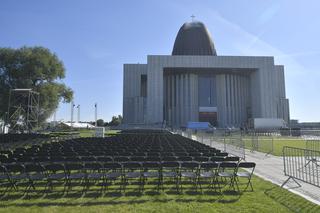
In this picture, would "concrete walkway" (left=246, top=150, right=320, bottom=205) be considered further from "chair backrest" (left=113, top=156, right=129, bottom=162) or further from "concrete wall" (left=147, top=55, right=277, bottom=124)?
"concrete wall" (left=147, top=55, right=277, bottom=124)

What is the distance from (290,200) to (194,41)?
233ft

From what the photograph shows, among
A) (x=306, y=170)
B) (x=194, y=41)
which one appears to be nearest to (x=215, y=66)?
(x=194, y=41)

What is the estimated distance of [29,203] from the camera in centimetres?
546

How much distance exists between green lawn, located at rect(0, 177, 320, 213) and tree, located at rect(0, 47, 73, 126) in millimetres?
30726

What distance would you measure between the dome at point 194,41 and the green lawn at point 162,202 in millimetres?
68960

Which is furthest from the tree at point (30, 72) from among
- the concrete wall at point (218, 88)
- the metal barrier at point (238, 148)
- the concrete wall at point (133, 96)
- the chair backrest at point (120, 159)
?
the concrete wall at point (133, 96)

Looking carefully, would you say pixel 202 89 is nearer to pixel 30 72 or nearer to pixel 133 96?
pixel 133 96

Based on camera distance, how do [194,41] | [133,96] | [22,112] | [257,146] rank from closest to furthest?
1. [257,146]
2. [22,112]
3. [133,96]
4. [194,41]

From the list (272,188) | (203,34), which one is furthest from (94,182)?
(203,34)

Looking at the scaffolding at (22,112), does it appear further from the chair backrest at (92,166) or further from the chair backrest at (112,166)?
the chair backrest at (112,166)

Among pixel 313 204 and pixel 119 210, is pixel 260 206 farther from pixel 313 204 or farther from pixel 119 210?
pixel 119 210

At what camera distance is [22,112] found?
35000mm

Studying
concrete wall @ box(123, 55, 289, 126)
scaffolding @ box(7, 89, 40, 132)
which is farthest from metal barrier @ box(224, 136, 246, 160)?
concrete wall @ box(123, 55, 289, 126)

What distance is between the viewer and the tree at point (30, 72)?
32469 millimetres
